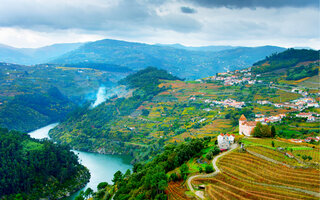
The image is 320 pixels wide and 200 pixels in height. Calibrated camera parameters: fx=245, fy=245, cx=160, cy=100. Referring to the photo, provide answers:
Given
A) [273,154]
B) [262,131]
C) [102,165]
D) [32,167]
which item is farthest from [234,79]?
[32,167]

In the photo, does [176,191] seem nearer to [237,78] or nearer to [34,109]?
[237,78]

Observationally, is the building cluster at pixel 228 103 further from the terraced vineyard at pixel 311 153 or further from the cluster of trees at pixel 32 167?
the cluster of trees at pixel 32 167

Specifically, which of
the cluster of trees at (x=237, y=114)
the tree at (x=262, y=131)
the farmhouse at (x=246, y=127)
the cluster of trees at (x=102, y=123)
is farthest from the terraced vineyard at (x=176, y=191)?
the cluster of trees at (x=102, y=123)

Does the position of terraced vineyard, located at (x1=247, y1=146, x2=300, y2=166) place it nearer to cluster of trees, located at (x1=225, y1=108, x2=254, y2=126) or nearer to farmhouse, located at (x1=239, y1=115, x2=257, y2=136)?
farmhouse, located at (x1=239, y1=115, x2=257, y2=136)

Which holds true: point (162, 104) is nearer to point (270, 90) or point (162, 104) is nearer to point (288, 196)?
point (270, 90)

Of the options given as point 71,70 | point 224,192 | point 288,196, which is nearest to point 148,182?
point 224,192
